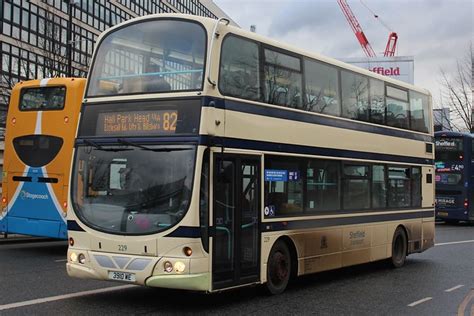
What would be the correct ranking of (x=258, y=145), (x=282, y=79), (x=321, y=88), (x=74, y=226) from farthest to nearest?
(x=321, y=88)
(x=282, y=79)
(x=258, y=145)
(x=74, y=226)

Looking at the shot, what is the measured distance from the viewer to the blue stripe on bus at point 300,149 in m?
8.08

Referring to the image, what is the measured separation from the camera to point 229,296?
903 centimetres

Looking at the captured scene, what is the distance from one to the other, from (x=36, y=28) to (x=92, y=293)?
126 feet

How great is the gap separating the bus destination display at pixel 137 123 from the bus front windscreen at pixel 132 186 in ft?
0.66

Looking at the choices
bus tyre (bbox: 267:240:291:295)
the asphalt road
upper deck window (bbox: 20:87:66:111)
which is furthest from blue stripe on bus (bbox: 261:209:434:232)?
upper deck window (bbox: 20:87:66:111)

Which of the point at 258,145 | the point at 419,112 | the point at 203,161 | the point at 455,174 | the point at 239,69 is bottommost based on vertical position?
the point at 203,161

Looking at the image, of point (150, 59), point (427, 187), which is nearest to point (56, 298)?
point (150, 59)

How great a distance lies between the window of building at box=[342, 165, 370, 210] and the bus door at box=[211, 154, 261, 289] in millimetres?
2860

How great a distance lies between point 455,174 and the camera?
92.9 ft

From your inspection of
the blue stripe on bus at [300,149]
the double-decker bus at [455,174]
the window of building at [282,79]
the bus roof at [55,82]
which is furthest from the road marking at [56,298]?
the double-decker bus at [455,174]

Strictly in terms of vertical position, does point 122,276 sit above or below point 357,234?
below

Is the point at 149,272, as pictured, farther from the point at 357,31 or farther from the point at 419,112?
the point at 357,31

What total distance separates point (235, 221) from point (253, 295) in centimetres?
151

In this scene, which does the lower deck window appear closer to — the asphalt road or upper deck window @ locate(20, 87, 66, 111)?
the asphalt road
